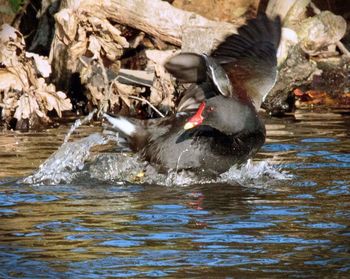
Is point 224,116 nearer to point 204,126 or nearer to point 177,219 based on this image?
point 204,126

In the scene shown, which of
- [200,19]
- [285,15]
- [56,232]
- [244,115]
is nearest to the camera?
[56,232]

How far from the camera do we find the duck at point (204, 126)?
7.14 meters

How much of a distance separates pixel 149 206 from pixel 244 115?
4.60 ft

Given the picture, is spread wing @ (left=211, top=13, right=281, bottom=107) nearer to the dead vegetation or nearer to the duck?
the duck

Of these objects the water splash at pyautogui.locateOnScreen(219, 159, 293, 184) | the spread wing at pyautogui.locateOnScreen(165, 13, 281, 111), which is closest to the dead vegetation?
the spread wing at pyautogui.locateOnScreen(165, 13, 281, 111)

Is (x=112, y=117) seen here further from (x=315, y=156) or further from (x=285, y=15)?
(x=285, y=15)

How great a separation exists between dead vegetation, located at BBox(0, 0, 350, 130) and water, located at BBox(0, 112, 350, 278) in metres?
1.37

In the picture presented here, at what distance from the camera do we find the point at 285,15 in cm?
1224

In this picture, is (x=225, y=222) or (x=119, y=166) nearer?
(x=225, y=222)

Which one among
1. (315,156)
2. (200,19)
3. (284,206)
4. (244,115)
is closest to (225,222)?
(284,206)

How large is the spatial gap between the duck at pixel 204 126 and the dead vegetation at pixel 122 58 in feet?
4.06

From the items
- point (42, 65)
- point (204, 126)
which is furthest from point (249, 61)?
point (42, 65)

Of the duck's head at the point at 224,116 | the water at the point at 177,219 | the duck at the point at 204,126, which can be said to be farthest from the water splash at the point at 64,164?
the duck's head at the point at 224,116

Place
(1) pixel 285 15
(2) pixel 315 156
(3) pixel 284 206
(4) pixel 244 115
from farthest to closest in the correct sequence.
→ (1) pixel 285 15, (2) pixel 315 156, (4) pixel 244 115, (3) pixel 284 206
